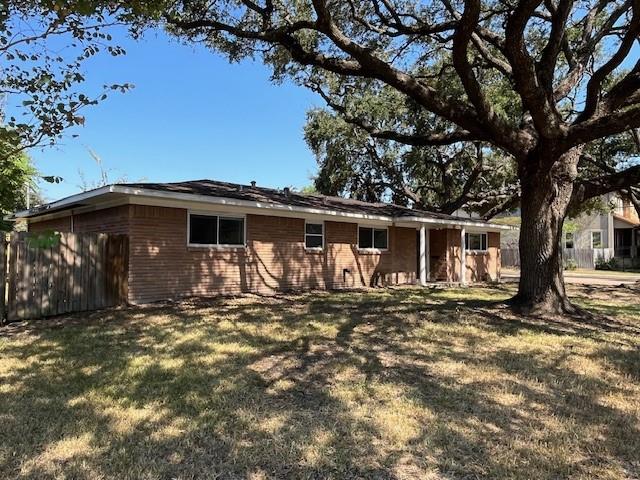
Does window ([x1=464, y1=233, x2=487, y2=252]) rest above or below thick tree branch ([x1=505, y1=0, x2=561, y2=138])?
below

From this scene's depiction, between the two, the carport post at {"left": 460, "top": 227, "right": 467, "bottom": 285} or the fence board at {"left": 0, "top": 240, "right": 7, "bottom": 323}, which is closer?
the fence board at {"left": 0, "top": 240, "right": 7, "bottom": 323}

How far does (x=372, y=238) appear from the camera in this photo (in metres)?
18.7

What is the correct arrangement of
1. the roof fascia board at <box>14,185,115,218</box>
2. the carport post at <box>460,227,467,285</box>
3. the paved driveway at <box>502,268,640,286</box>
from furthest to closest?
the paved driveway at <box>502,268,640,286</box> → the carport post at <box>460,227,467,285</box> → the roof fascia board at <box>14,185,115,218</box>

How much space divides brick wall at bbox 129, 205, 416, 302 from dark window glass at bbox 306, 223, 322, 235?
285 mm

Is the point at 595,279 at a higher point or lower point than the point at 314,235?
lower

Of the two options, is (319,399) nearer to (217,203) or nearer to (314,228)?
(217,203)

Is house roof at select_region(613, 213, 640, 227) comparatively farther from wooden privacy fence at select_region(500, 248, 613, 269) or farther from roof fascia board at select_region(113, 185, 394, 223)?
roof fascia board at select_region(113, 185, 394, 223)

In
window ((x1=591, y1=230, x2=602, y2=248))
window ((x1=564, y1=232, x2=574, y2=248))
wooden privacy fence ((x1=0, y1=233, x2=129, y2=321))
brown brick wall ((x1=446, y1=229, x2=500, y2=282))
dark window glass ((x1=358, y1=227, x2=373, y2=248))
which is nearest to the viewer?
wooden privacy fence ((x1=0, y1=233, x2=129, y2=321))

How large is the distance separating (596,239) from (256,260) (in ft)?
116

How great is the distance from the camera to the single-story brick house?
484 inches

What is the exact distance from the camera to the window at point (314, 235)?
643 inches

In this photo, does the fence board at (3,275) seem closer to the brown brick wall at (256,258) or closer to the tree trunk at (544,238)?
the brown brick wall at (256,258)

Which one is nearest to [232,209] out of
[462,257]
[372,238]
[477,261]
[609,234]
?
[372,238]

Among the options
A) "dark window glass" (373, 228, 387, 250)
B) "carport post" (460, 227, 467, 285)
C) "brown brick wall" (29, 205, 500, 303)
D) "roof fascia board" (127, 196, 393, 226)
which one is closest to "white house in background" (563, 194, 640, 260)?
"carport post" (460, 227, 467, 285)
